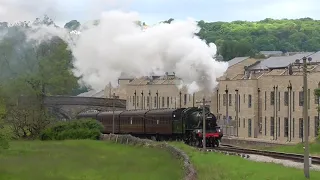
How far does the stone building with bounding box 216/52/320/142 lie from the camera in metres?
58.5

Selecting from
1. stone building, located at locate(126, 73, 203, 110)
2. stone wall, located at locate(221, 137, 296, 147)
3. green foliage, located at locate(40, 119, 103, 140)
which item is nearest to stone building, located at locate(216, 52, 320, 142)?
stone wall, located at locate(221, 137, 296, 147)

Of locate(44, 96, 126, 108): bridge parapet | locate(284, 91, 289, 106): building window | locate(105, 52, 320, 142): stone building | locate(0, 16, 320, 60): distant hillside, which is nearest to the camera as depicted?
locate(105, 52, 320, 142): stone building

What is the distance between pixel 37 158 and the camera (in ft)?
140

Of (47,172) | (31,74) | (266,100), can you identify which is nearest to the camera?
(47,172)

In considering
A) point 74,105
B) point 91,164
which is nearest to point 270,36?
point 74,105

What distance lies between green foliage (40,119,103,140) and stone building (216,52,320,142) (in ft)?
43.0

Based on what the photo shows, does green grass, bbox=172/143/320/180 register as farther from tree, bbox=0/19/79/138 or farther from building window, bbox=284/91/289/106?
tree, bbox=0/19/79/138

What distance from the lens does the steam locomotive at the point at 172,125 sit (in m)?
51.7

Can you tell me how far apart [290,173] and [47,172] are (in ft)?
40.4

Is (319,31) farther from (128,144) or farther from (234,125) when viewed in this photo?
(128,144)

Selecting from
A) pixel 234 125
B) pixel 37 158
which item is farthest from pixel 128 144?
pixel 234 125

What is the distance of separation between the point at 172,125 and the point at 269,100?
13256 mm

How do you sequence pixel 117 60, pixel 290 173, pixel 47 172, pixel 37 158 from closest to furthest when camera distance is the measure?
1. pixel 290 173
2. pixel 47 172
3. pixel 37 158
4. pixel 117 60

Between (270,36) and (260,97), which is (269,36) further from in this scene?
(260,97)
